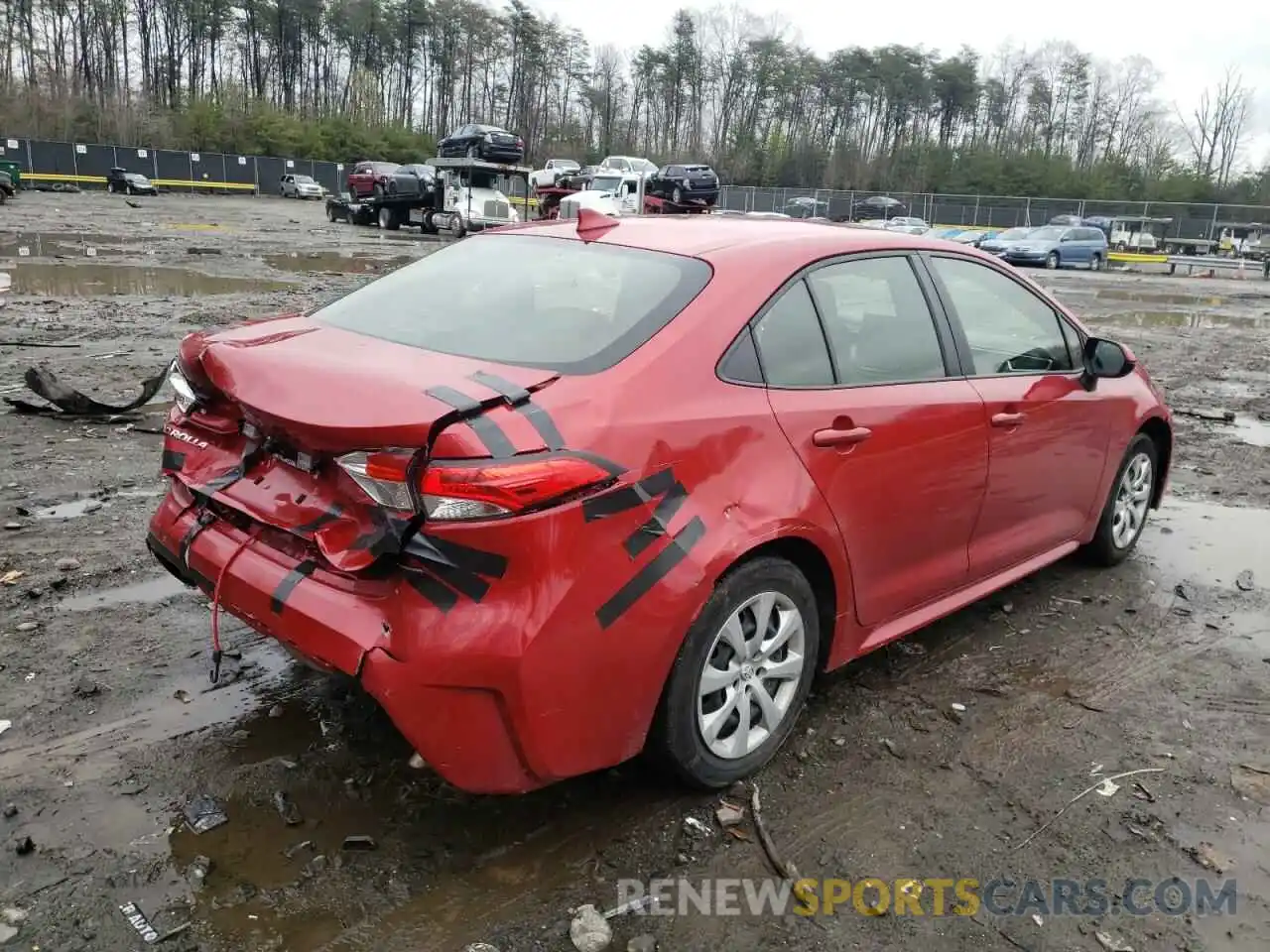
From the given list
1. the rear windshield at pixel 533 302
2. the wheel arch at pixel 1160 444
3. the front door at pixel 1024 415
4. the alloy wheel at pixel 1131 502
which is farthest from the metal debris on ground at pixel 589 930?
the wheel arch at pixel 1160 444

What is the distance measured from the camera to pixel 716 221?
3.71m

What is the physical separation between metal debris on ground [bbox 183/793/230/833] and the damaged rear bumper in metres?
0.56

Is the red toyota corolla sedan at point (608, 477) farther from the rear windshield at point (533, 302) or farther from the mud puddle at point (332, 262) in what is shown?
the mud puddle at point (332, 262)

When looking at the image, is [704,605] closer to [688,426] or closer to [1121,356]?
[688,426]

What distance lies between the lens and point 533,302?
10.5 ft

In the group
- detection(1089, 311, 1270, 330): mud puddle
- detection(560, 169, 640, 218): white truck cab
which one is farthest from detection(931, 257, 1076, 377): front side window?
detection(560, 169, 640, 218): white truck cab

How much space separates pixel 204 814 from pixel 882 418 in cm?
242

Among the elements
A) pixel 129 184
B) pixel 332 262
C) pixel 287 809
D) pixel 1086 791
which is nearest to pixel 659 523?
pixel 287 809

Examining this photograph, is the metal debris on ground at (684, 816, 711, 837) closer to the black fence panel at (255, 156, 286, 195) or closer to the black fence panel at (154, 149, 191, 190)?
the black fence panel at (154, 149, 191, 190)

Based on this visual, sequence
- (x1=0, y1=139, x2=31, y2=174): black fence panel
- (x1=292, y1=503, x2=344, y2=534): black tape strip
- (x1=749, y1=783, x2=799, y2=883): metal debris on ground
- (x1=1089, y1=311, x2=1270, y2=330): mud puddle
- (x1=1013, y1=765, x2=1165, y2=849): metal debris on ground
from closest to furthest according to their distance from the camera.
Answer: (x1=292, y1=503, x2=344, y2=534): black tape strip < (x1=749, y1=783, x2=799, y2=883): metal debris on ground < (x1=1013, y1=765, x2=1165, y2=849): metal debris on ground < (x1=1089, y1=311, x2=1270, y2=330): mud puddle < (x1=0, y1=139, x2=31, y2=174): black fence panel

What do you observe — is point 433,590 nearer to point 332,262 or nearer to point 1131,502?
point 1131,502

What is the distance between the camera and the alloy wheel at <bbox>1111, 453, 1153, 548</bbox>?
4.97 metres

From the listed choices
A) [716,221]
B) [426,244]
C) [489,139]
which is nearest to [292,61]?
[489,139]

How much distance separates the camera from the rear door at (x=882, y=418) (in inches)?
122
